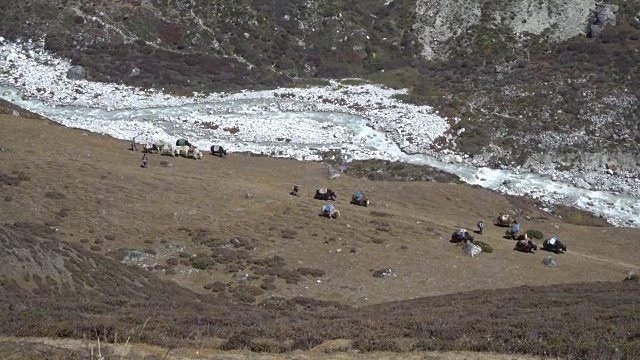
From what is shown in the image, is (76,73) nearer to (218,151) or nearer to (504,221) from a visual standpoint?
(218,151)

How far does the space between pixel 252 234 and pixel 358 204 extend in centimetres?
1127

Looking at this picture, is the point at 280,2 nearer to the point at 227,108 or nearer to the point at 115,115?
the point at 227,108

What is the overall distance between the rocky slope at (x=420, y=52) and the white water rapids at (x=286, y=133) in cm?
584

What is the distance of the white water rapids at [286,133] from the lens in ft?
205

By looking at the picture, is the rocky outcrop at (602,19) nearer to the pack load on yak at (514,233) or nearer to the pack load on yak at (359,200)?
the pack load on yak at (514,233)

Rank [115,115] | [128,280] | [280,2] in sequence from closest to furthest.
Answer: [128,280], [115,115], [280,2]

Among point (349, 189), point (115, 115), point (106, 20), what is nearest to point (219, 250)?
point (349, 189)

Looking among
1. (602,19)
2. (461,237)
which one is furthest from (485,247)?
(602,19)

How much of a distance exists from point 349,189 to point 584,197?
24949mm

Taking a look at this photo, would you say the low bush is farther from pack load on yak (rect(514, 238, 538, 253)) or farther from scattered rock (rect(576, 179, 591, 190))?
scattered rock (rect(576, 179, 591, 190))

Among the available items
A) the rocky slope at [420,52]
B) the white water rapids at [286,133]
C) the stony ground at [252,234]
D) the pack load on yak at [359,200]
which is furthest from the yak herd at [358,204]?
the rocky slope at [420,52]

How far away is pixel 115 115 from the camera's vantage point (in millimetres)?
72250

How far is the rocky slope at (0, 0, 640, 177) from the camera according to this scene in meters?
74.4

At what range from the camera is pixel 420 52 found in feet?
309
